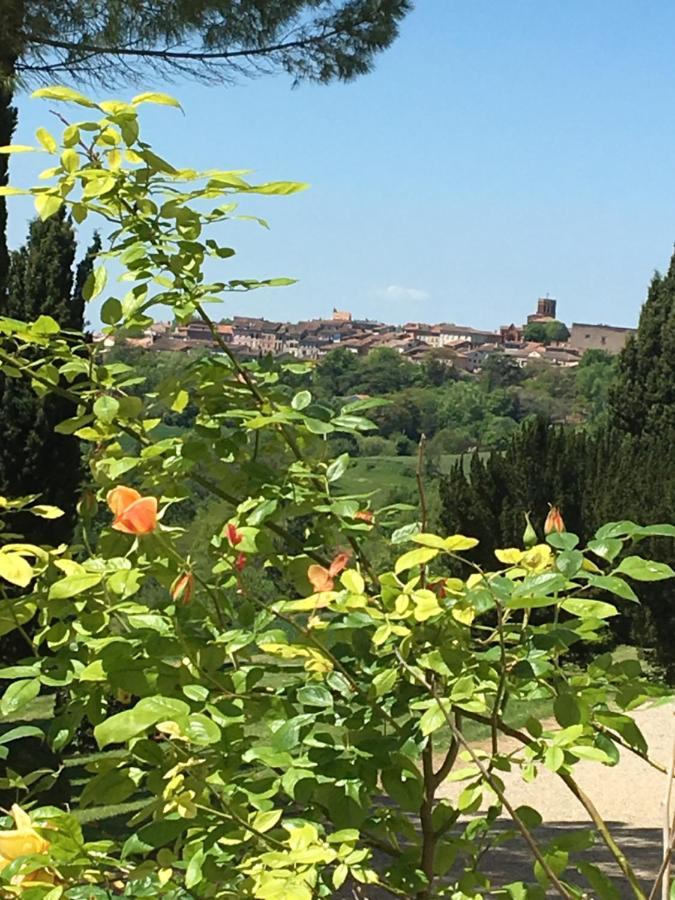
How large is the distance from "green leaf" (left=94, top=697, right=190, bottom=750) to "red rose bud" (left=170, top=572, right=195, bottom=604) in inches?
6.1

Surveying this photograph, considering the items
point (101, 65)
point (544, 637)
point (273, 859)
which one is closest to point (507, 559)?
point (544, 637)

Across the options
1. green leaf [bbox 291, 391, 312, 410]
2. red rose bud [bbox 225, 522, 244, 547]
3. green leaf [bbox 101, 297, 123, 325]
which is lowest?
red rose bud [bbox 225, 522, 244, 547]

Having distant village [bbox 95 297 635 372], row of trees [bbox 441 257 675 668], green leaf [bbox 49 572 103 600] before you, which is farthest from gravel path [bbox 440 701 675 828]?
distant village [bbox 95 297 635 372]

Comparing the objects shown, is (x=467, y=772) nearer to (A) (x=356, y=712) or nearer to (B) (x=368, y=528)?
(A) (x=356, y=712)

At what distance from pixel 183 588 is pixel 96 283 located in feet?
1.58

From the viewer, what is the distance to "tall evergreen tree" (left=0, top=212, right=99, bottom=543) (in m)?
9.13

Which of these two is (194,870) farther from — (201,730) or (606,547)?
(606,547)

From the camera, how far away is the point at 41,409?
9172 mm

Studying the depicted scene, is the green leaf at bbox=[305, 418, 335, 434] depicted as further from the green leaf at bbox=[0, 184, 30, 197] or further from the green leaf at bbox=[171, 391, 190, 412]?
the green leaf at bbox=[0, 184, 30, 197]

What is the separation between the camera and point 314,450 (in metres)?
1.63

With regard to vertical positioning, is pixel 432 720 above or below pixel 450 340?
below

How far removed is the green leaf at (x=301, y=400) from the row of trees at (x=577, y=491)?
878 centimetres

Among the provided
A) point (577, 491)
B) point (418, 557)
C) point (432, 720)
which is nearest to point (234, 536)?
point (418, 557)

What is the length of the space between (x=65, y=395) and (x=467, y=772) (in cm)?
73
